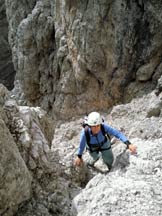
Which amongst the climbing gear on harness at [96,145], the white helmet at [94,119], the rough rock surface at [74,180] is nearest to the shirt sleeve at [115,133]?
the climbing gear on harness at [96,145]

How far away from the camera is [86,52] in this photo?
61.8 feet

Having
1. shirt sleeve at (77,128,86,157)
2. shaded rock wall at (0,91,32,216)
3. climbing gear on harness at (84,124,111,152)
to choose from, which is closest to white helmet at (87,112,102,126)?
climbing gear on harness at (84,124,111,152)

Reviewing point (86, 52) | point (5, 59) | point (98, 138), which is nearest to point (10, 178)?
point (98, 138)

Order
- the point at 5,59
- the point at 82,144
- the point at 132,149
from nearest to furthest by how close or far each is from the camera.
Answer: the point at 132,149, the point at 82,144, the point at 5,59

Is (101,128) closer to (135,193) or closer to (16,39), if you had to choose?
(135,193)

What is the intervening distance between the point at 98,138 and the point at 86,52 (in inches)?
445

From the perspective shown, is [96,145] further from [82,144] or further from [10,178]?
[10,178]

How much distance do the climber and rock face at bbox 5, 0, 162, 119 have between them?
391 inches

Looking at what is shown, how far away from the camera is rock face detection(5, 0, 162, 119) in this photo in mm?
17500

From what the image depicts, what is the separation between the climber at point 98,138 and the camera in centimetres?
770

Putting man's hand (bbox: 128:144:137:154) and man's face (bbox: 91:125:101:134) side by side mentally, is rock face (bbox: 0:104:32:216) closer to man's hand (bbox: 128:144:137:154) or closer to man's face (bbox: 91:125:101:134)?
man's face (bbox: 91:125:101:134)

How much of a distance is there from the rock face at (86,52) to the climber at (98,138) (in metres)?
9.94

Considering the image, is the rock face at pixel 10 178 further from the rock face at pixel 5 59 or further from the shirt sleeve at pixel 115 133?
the rock face at pixel 5 59

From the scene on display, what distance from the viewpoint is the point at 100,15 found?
1786 centimetres
